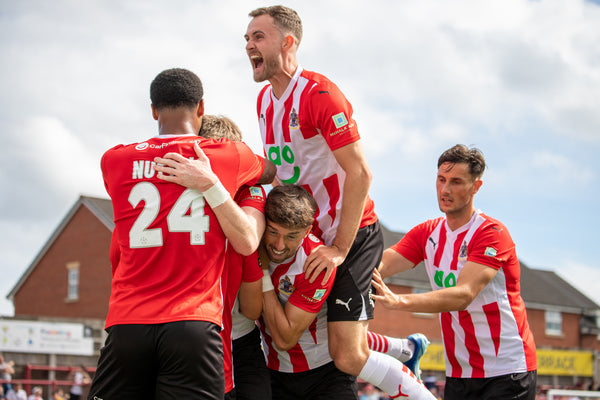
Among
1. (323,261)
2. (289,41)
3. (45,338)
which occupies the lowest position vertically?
(45,338)

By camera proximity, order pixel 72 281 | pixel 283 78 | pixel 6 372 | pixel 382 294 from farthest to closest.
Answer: pixel 72 281, pixel 6 372, pixel 382 294, pixel 283 78

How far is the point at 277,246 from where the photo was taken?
5.05 meters

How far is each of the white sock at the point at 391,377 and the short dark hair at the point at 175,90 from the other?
268 centimetres

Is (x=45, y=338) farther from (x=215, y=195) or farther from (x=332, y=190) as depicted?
(x=215, y=195)

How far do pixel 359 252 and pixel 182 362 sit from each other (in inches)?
86.0

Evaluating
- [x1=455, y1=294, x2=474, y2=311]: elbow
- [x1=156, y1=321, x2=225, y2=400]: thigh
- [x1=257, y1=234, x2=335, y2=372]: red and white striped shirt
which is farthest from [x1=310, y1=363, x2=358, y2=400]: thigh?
[x1=156, y1=321, x2=225, y2=400]: thigh

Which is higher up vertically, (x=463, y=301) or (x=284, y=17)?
(x=284, y=17)

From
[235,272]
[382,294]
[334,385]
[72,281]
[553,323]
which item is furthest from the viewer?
[553,323]

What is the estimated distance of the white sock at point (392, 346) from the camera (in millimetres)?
6301

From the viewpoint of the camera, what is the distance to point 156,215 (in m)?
4.07

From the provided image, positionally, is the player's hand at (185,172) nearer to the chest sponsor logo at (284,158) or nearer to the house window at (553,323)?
the chest sponsor logo at (284,158)

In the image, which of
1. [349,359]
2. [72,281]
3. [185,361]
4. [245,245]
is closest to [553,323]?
[72,281]

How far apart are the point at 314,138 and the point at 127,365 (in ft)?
7.82

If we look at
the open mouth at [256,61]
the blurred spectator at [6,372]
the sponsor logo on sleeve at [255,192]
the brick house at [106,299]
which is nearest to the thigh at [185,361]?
the sponsor logo on sleeve at [255,192]
